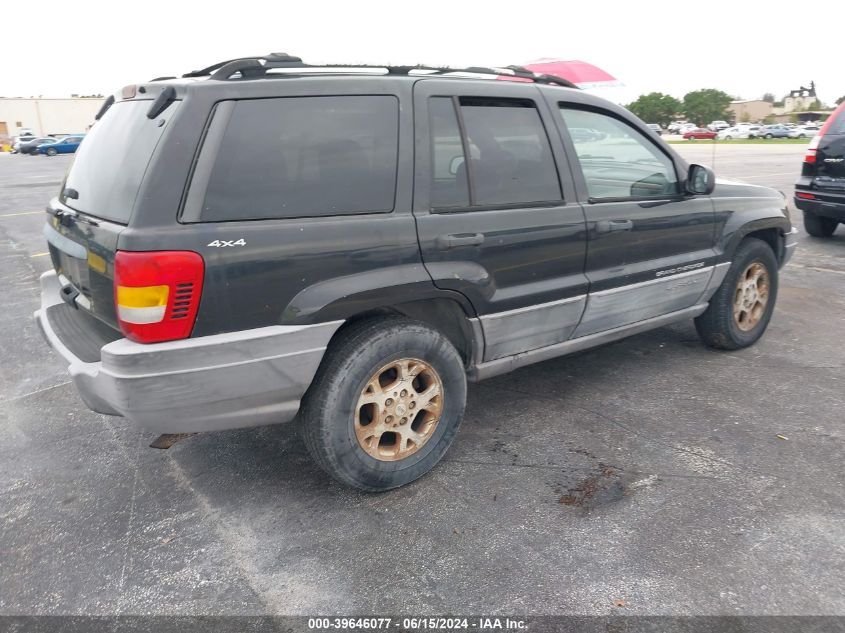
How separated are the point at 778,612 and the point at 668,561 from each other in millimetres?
397

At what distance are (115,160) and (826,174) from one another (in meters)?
7.89

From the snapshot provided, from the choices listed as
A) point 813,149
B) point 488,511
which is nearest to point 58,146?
point 813,149

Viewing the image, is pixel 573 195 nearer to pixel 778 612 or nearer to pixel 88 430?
pixel 778 612

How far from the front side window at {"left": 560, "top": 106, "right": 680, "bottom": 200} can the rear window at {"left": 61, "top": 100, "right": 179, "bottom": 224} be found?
6.95 feet

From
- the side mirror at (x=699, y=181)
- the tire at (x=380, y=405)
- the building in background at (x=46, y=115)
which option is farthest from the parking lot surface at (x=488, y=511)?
the building in background at (x=46, y=115)

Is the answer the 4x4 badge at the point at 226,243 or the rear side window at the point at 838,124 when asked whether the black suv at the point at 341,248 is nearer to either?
the 4x4 badge at the point at 226,243

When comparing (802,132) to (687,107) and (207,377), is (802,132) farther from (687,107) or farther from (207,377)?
(207,377)

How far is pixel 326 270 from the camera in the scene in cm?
276

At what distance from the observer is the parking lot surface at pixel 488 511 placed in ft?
8.10

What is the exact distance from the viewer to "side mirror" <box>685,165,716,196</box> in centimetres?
411

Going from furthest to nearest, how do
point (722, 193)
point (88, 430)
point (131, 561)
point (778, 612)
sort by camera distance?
point (722, 193), point (88, 430), point (131, 561), point (778, 612)

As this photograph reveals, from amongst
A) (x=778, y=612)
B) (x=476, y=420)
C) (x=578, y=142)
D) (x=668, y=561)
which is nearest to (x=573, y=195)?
(x=578, y=142)

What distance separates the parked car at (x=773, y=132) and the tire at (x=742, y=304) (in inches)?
2511

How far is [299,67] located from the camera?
9.82ft
